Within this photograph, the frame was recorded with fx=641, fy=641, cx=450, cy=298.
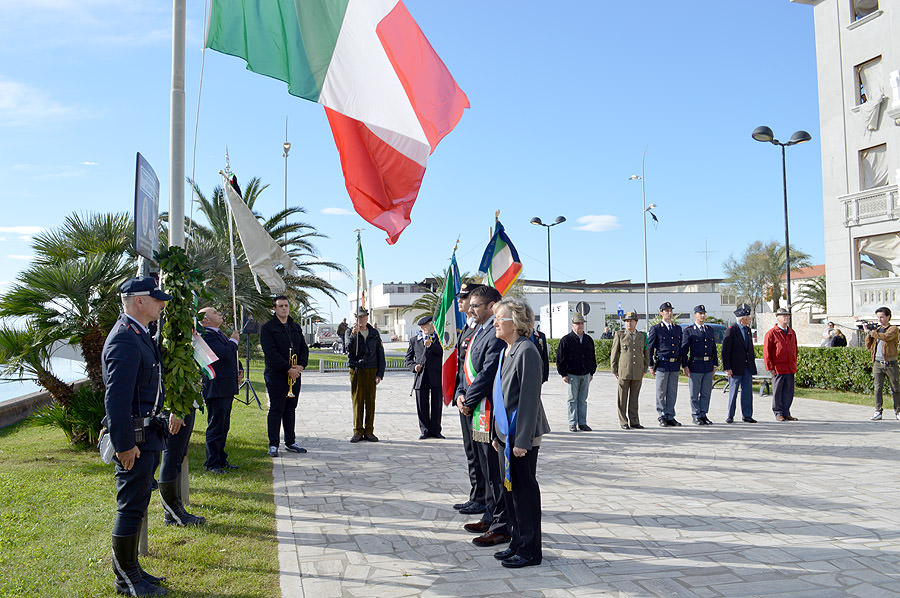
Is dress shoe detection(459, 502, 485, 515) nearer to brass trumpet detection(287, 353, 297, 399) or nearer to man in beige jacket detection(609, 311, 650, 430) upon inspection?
brass trumpet detection(287, 353, 297, 399)

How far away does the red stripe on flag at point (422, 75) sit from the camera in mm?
6762

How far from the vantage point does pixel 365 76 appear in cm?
654

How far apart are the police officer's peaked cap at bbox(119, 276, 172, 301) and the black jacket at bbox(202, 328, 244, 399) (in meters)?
3.55

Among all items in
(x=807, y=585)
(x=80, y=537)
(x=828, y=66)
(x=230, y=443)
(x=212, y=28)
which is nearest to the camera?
(x=807, y=585)

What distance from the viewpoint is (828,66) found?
25438 mm

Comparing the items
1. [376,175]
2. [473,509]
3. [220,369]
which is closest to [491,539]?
[473,509]

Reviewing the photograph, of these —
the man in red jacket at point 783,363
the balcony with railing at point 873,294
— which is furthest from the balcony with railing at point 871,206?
the man in red jacket at point 783,363

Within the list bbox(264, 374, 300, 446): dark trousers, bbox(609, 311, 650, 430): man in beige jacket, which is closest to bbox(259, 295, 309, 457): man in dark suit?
bbox(264, 374, 300, 446): dark trousers

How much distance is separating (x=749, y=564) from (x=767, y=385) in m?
13.4

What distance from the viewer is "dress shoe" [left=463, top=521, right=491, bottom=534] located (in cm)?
564

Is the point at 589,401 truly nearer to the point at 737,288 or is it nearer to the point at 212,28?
the point at 212,28

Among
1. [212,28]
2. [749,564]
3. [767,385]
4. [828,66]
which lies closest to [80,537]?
[212,28]

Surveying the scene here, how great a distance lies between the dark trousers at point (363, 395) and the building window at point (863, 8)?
25391 mm

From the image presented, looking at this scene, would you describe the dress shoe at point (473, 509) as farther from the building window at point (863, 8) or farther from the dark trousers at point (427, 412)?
the building window at point (863, 8)
